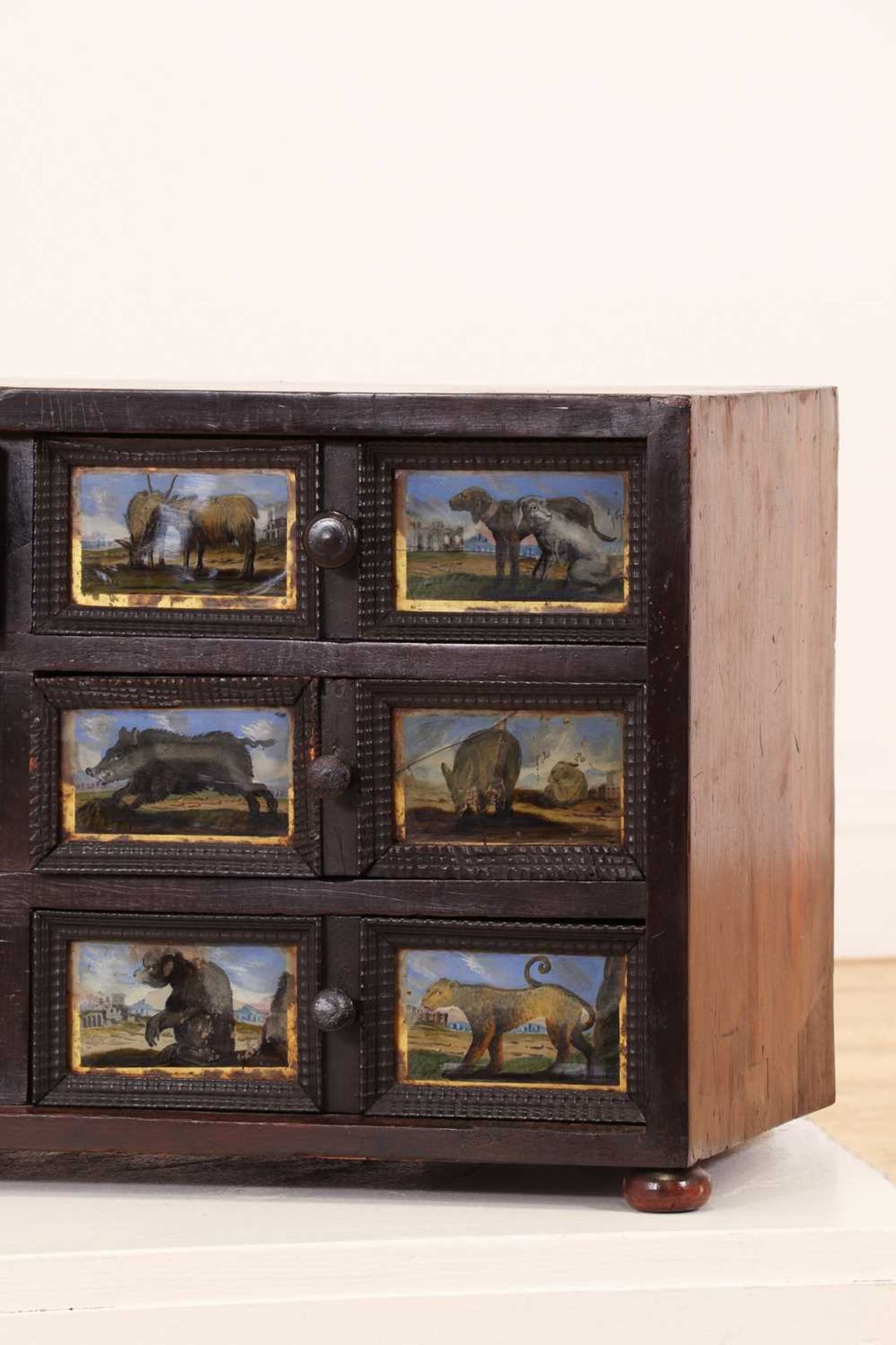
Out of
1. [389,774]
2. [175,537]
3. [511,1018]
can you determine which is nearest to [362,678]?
[389,774]

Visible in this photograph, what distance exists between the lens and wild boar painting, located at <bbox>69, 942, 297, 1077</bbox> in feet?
5.57

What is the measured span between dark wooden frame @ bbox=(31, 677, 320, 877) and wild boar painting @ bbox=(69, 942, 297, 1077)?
0.07 m

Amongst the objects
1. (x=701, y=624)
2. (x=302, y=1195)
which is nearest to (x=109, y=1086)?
(x=302, y=1195)

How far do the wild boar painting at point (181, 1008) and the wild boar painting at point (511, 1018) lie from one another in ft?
0.32

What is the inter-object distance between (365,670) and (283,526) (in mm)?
127

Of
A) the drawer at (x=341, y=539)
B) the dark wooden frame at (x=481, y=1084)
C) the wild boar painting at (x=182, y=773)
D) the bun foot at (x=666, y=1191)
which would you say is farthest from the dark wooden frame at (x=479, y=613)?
the bun foot at (x=666, y=1191)

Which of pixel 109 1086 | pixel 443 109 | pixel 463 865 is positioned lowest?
pixel 109 1086

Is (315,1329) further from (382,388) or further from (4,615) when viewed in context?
(382,388)

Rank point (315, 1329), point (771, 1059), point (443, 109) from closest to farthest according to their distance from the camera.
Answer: point (315, 1329), point (771, 1059), point (443, 109)

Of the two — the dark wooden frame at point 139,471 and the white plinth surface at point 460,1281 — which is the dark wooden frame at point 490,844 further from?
the white plinth surface at point 460,1281

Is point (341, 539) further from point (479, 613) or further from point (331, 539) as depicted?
point (479, 613)

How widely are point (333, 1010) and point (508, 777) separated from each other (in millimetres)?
222

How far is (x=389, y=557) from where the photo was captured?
166 centimetres

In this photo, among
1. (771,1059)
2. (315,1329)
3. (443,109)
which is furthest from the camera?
(443,109)
